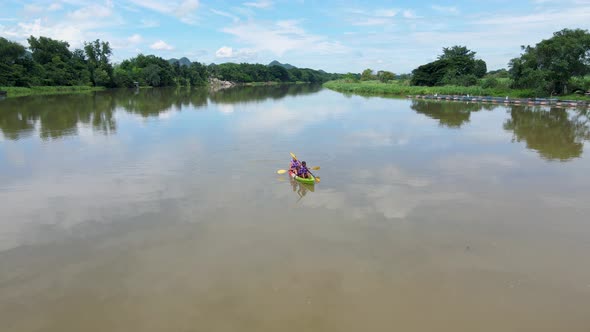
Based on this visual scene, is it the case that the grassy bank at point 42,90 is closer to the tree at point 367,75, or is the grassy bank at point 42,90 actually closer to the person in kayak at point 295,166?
the person in kayak at point 295,166

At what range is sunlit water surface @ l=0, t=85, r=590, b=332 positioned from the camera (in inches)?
261

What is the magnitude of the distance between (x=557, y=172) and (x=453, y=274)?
417 inches

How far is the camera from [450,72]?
63219 millimetres

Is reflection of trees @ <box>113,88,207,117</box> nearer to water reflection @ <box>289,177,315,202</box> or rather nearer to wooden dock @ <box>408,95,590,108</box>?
water reflection @ <box>289,177,315,202</box>

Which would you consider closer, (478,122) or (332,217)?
(332,217)

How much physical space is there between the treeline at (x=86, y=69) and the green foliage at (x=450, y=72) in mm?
65865

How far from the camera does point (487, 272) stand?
7.84 meters

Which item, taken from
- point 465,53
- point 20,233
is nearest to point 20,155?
point 20,233

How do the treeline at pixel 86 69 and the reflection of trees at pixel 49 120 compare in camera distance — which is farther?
the treeline at pixel 86 69

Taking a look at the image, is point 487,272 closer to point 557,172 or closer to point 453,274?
point 453,274

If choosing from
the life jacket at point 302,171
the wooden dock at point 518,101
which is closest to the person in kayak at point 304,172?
the life jacket at point 302,171

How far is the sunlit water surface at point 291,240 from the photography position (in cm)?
663

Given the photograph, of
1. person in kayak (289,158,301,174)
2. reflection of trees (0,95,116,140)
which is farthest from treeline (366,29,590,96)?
reflection of trees (0,95,116,140)

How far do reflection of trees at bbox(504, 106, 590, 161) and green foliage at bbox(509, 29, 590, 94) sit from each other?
9554 mm
